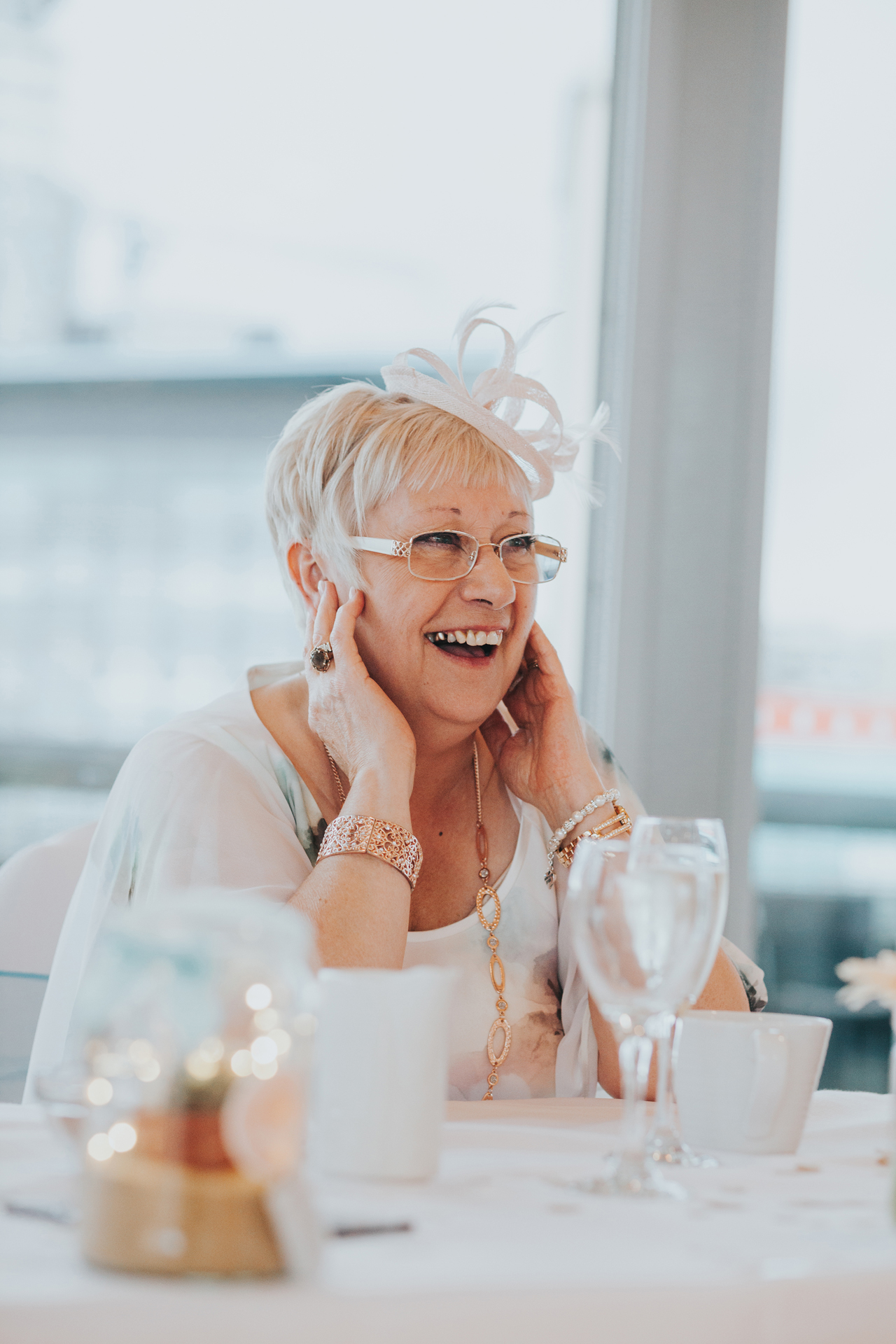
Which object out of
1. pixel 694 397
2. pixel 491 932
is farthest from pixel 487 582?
pixel 694 397

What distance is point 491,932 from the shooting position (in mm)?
1586

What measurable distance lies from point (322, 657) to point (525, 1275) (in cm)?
113

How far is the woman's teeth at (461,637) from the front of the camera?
164 cm

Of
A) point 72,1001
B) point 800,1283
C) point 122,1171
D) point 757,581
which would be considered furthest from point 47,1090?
point 757,581

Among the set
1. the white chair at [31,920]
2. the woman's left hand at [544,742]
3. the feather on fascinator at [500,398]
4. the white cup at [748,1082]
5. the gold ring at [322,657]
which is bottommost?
the white chair at [31,920]

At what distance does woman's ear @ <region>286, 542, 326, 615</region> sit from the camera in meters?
1.76

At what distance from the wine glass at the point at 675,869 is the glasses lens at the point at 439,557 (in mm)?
727

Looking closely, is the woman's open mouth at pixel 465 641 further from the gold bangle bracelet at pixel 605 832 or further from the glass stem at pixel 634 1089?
the glass stem at pixel 634 1089

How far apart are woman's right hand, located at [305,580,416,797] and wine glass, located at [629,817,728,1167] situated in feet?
1.99

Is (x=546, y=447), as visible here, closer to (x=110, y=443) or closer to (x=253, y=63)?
(x=110, y=443)

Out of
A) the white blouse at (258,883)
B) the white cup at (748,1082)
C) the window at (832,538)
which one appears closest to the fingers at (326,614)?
the white blouse at (258,883)

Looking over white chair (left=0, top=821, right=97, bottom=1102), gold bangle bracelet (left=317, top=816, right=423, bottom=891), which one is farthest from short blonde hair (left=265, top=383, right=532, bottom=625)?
white chair (left=0, top=821, right=97, bottom=1102)

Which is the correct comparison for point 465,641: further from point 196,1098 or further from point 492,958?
point 196,1098

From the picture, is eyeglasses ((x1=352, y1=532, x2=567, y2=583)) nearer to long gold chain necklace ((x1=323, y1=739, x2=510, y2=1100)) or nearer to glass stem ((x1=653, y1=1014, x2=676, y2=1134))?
long gold chain necklace ((x1=323, y1=739, x2=510, y2=1100))
